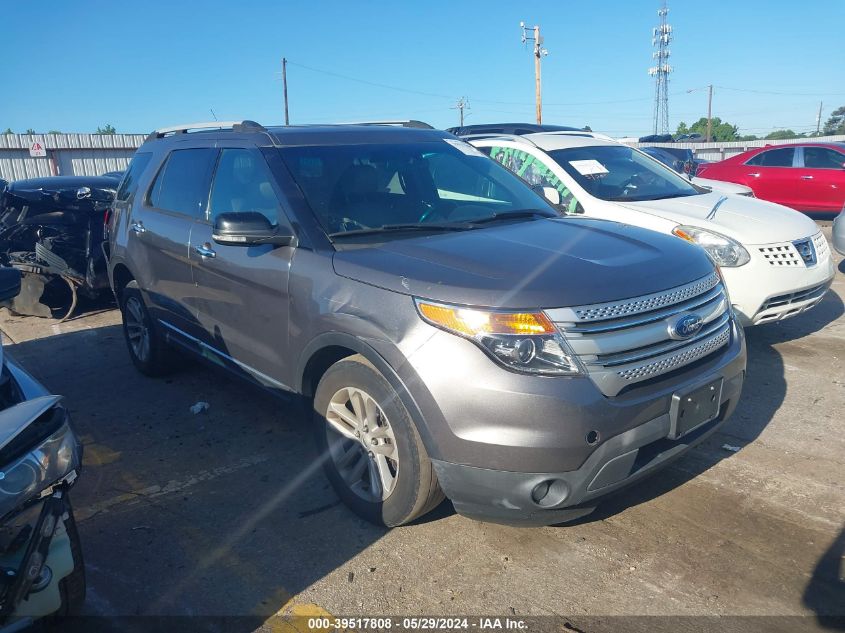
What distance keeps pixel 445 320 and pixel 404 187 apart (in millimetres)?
1455

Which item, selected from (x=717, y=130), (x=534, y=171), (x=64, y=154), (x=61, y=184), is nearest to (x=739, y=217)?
(x=534, y=171)

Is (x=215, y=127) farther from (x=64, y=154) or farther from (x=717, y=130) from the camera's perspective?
(x=717, y=130)

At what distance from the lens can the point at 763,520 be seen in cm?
331

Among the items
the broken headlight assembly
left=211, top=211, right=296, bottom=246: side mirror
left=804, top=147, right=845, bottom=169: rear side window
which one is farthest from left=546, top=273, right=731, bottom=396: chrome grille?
left=804, top=147, right=845, bottom=169: rear side window

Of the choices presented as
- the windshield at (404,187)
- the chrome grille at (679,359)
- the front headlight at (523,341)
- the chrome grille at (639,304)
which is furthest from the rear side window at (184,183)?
the chrome grille at (679,359)

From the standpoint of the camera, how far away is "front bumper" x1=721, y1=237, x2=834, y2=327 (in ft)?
17.2

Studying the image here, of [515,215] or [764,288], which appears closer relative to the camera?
[515,215]

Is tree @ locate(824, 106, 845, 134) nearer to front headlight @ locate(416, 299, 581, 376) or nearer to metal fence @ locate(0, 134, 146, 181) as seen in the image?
metal fence @ locate(0, 134, 146, 181)

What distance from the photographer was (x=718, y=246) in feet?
17.6

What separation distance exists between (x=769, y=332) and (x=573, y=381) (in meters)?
4.37

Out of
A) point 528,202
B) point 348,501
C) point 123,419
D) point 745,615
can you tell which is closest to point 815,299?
point 528,202

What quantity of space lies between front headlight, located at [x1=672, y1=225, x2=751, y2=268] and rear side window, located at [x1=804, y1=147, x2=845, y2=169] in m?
9.26

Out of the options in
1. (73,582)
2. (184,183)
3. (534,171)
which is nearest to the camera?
(73,582)

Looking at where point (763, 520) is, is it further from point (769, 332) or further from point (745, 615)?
point (769, 332)
